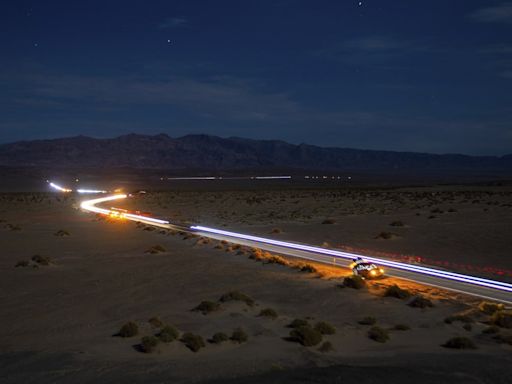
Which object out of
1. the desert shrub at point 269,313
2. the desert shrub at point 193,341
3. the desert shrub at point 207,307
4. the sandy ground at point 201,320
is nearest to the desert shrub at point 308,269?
the sandy ground at point 201,320

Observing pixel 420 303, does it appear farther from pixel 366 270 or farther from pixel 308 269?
pixel 308 269

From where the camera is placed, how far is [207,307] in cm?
1830

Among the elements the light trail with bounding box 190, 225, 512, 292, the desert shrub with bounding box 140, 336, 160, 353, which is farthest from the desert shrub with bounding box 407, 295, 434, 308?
the desert shrub with bounding box 140, 336, 160, 353

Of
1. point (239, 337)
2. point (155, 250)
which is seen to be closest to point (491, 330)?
point (239, 337)

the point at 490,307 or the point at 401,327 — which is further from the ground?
the point at 490,307

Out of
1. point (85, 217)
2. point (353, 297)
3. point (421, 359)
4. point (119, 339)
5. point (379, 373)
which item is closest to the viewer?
point (379, 373)

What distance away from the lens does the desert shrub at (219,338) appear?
47.9 ft

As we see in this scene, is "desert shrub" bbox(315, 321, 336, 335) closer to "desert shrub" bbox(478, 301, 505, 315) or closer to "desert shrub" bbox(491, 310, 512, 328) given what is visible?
"desert shrub" bbox(491, 310, 512, 328)

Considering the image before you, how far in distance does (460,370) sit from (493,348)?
2.28 meters

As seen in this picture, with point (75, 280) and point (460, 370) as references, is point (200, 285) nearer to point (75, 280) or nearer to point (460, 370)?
point (75, 280)

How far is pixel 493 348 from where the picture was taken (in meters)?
13.9

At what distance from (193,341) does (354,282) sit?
8.95 metres

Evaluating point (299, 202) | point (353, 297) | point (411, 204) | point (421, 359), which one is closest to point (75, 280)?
point (353, 297)

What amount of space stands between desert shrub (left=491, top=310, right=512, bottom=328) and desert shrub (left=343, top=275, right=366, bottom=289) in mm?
5837
